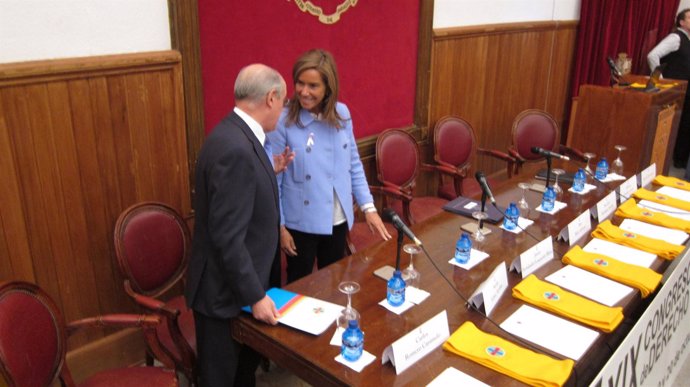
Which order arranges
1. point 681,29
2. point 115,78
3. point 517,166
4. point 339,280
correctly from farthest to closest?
point 681,29, point 517,166, point 115,78, point 339,280

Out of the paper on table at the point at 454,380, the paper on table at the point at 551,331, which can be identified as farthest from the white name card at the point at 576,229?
the paper on table at the point at 454,380

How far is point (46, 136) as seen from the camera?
2.25m

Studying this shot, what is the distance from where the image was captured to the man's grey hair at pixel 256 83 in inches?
69.4

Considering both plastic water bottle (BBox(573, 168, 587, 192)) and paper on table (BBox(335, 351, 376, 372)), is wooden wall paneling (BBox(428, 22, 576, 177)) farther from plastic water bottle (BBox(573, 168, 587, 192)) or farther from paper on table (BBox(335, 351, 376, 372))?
paper on table (BBox(335, 351, 376, 372))

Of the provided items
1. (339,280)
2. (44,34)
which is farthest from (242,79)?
(44,34)

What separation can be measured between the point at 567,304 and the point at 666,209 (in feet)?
4.15

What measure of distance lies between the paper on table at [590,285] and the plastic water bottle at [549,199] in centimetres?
62

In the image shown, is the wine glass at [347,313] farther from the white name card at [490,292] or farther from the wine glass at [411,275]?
the white name card at [490,292]

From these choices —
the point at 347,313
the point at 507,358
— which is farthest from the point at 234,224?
the point at 507,358

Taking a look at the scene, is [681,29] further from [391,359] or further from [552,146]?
[391,359]

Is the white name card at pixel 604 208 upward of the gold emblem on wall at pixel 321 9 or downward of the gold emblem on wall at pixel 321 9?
downward

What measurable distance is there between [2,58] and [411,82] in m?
2.60

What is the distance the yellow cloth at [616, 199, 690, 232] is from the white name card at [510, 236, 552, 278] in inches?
26.1

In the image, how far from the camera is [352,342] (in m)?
1.56
